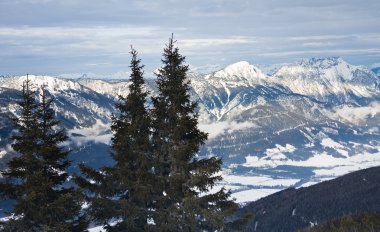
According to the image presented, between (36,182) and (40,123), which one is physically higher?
(40,123)

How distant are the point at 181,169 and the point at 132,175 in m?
3.02

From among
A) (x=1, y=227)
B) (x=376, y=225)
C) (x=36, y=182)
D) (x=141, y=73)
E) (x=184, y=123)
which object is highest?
(x=141, y=73)

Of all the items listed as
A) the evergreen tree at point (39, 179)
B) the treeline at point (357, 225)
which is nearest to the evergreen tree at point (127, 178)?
the evergreen tree at point (39, 179)

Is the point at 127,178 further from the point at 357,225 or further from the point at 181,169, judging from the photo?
the point at 357,225

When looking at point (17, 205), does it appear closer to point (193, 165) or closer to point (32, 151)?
point (32, 151)

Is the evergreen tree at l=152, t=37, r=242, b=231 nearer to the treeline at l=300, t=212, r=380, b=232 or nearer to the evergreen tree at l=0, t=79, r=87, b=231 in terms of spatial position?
the evergreen tree at l=0, t=79, r=87, b=231

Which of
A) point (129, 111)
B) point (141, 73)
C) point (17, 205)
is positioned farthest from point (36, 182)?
point (141, 73)

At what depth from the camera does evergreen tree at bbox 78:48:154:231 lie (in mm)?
32500

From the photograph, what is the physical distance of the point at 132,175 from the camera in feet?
108

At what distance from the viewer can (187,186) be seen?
105ft

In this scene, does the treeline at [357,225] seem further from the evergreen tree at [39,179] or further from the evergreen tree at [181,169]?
the evergreen tree at [39,179]

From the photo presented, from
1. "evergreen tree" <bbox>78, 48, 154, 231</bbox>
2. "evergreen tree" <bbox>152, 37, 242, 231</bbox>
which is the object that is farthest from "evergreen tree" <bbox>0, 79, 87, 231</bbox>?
"evergreen tree" <bbox>152, 37, 242, 231</bbox>

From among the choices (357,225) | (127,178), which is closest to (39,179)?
(127,178)

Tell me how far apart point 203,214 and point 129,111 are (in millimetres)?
8318
